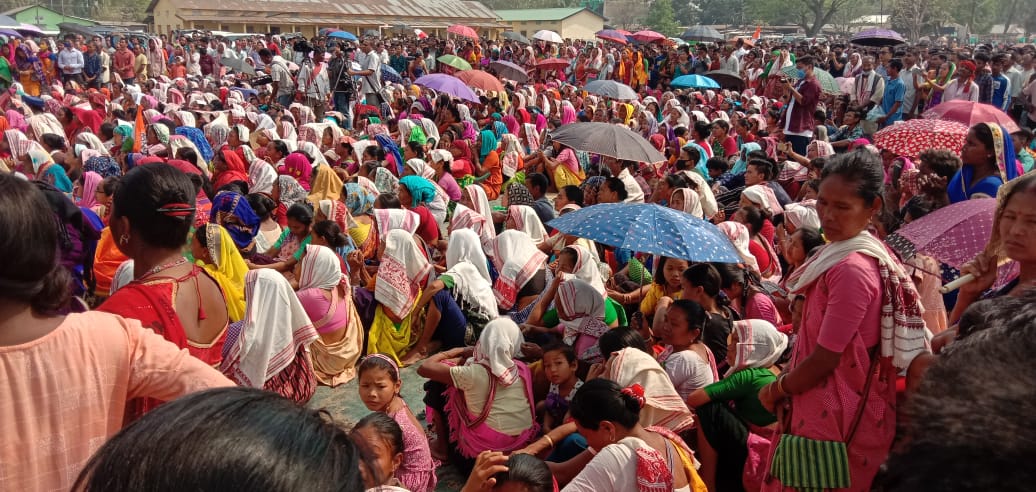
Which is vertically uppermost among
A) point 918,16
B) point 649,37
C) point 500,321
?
point 918,16

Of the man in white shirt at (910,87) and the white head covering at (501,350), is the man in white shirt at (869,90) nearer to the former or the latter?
the man in white shirt at (910,87)

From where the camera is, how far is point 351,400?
4598 mm

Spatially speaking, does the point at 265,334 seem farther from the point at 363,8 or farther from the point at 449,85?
the point at 363,8

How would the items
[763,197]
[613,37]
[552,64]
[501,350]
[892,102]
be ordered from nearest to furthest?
1. [501,350]
2. [763,197]
3. [892,102]
4. [552,64]
5. [613,37]

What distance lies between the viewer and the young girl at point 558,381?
382 centimetres

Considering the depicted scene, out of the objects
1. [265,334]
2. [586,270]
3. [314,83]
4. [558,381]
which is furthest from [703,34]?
[265,334]

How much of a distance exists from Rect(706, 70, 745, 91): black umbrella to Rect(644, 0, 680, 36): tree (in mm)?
49731

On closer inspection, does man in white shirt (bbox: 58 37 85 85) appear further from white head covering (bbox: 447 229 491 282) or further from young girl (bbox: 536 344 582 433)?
young girl (bbox: 536 344 582 433)

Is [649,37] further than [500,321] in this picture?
Yes

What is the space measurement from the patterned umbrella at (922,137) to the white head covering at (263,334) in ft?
14.3

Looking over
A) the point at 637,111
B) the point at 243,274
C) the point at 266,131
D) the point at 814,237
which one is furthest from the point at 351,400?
the point at 637,111

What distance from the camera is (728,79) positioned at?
16250mm

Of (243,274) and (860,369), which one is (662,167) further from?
(860,369)

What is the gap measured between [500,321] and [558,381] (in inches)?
16.8
